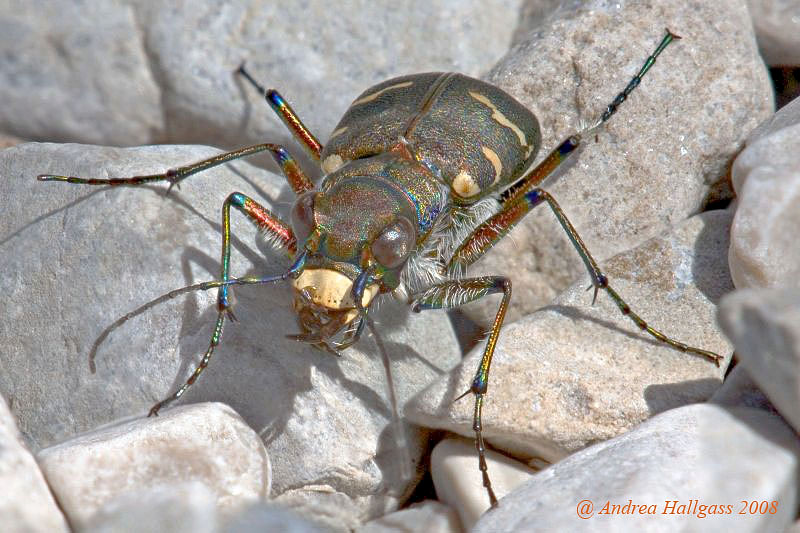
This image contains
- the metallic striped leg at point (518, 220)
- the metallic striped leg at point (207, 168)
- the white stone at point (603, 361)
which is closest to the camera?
the white stone at point (603, 361)

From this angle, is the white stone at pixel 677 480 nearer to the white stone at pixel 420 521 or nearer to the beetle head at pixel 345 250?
the white stone at pixel 420 521

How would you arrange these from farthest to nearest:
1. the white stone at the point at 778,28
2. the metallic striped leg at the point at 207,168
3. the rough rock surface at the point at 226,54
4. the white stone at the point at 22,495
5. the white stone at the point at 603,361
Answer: the rough rock surface at the point at 226,54
the white stone at the point at 778,28
the metallic striped leg at the point at 207,168
the white stone at the point at 603,361
the white stone at the point at 22,495

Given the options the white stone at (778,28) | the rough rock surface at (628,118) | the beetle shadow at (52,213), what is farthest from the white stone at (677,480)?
the white stone at (778,28)

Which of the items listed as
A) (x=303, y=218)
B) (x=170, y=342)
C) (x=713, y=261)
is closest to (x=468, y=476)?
(x=303, y=218)

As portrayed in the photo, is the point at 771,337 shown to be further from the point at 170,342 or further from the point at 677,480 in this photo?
the point at 170,342

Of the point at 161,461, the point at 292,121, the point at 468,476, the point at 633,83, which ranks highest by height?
the point at 633,83

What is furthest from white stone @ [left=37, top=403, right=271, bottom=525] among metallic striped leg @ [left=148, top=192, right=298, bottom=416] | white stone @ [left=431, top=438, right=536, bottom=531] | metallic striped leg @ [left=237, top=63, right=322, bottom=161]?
metallic striped leg @ [left=237, top=63, right=322, bottom=161]
